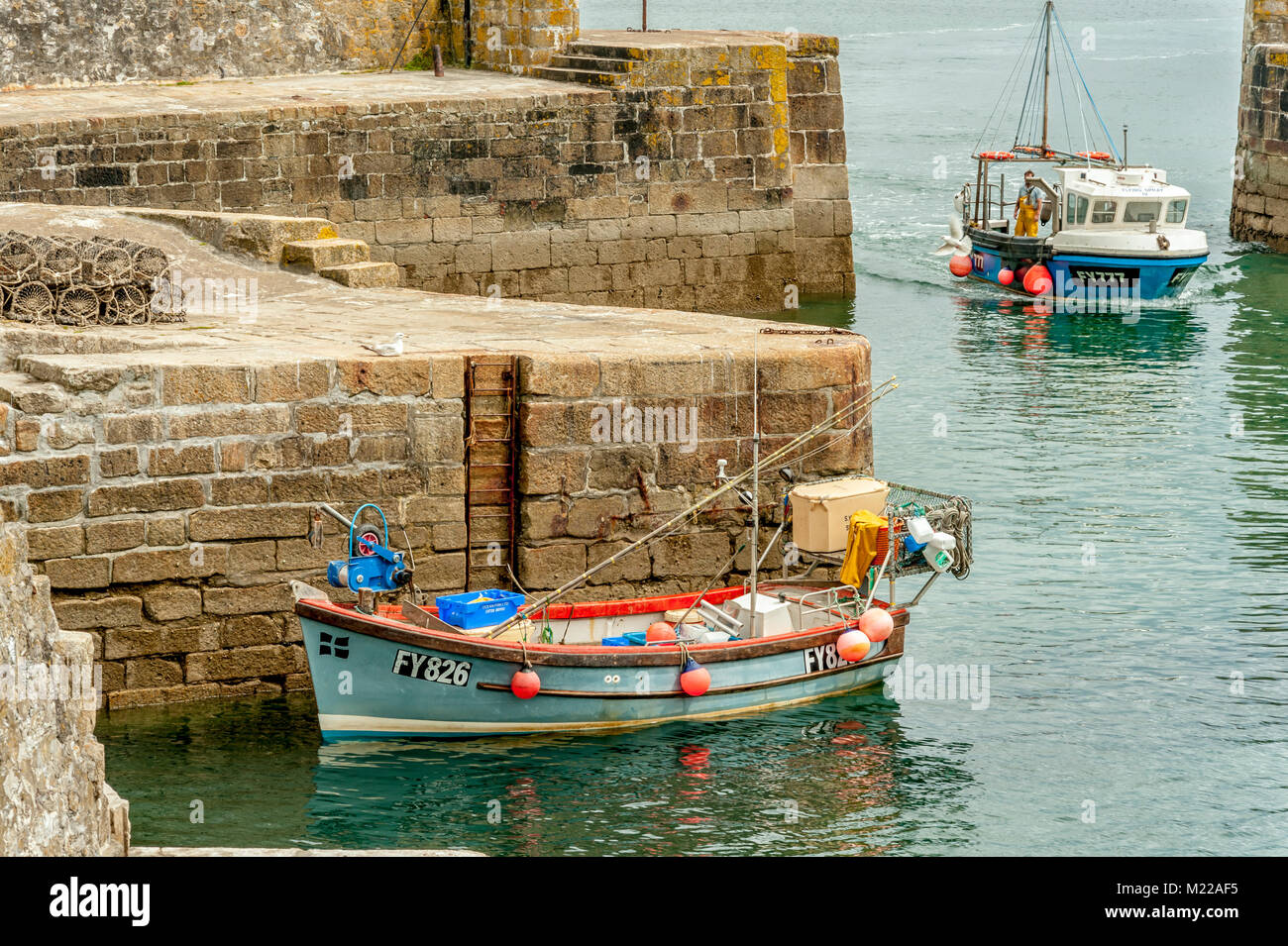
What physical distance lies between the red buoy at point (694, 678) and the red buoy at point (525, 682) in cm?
100

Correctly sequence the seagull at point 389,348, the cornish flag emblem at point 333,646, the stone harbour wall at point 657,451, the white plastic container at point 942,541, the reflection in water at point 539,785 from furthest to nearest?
the white plastic container at point 942,541 < the stone harbour wall at point 657,451 < the seagull at point 389,348 < the cornish flag emblem at point 333,646 < the reflection in water at point 539,785

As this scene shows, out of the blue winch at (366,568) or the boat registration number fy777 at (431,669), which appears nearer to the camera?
the boat registration number fy777 at (431,669)

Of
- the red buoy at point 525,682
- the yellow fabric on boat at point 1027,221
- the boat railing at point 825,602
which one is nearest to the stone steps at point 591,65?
the yellow fabric on boat at point 1027,221

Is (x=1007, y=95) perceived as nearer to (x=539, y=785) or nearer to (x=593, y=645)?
(x=593, y=645)

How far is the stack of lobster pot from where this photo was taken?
1459 centimetres

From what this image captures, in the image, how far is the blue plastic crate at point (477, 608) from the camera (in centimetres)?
1303

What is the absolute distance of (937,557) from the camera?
14.0 meters

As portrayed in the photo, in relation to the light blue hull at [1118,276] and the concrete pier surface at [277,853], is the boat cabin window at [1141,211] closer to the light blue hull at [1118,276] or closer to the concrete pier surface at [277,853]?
the light blue hull at [1118,276]

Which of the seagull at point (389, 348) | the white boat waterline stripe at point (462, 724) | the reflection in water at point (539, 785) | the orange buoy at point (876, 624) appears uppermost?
the seagull at point (389, 348)


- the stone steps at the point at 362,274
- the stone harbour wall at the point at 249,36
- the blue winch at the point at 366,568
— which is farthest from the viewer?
the stone harbour wall at the point at 249,36

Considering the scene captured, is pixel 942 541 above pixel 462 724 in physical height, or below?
above

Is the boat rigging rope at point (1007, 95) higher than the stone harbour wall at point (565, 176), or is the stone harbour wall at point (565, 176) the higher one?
the boat rigging rope at point (1007, 95)

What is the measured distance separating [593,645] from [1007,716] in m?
2.90

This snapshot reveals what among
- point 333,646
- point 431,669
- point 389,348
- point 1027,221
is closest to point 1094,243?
point 1027,221
